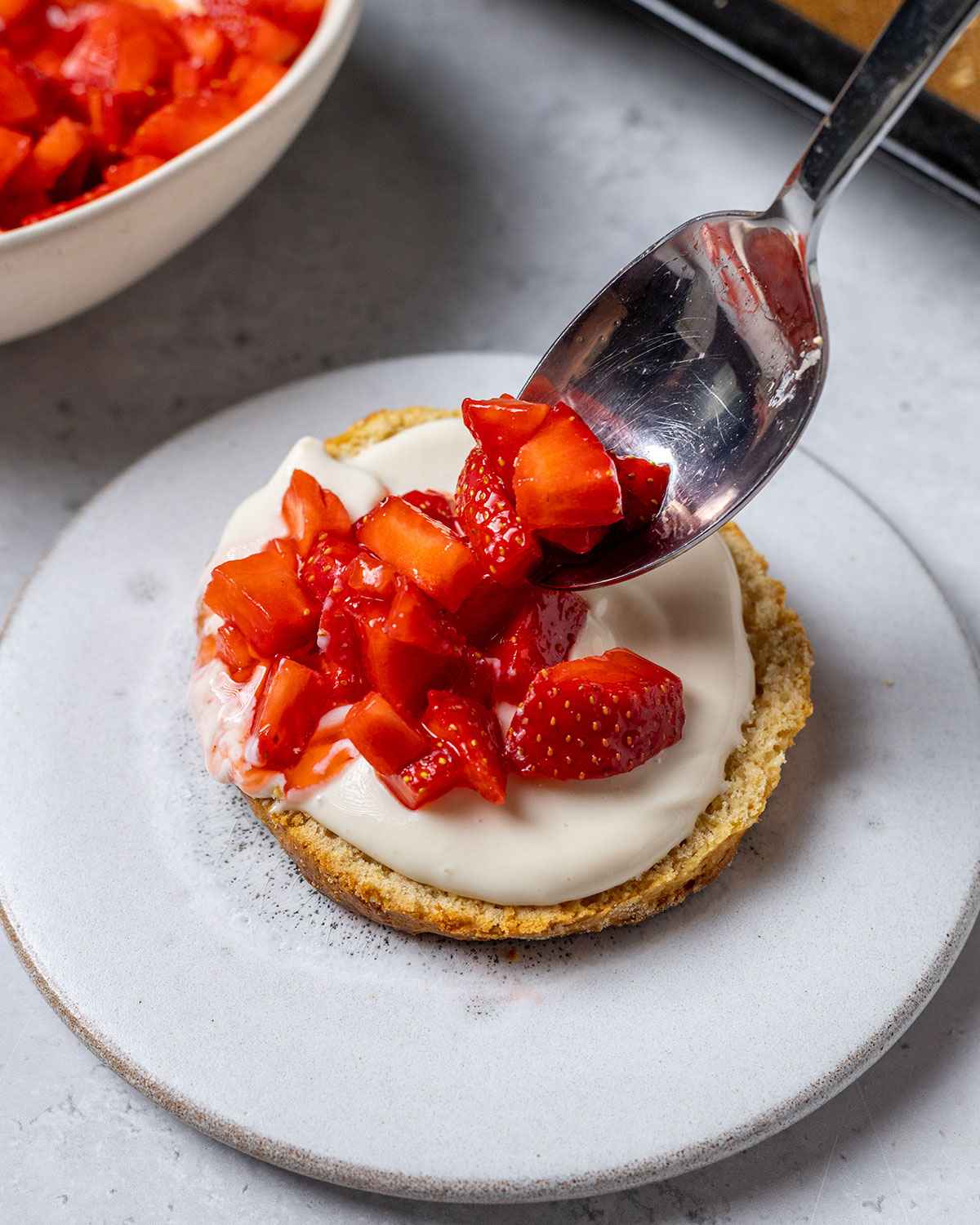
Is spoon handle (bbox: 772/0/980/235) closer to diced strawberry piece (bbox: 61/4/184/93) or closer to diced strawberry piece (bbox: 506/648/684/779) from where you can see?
diced strawberry piece (bbox: 506/648/684/779)

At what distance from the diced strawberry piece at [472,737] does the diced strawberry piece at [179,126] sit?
53.1 inches

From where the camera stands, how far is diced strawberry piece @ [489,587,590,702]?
2.02 metres

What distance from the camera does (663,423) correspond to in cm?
219

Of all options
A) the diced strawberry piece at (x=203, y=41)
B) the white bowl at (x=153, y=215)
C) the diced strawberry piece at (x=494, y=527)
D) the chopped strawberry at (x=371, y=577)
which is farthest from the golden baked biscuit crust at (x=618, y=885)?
the diced strawberry piece at (x=203, y=41)

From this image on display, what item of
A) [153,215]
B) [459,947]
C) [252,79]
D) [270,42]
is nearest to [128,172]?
[153,215]

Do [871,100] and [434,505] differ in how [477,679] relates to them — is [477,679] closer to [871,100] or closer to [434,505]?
[434,505]

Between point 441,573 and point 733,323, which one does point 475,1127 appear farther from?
point 733,323

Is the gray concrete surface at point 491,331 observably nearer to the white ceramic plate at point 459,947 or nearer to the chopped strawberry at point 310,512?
the white ceramic plate at point 459,947

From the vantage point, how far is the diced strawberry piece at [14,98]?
2.54 metres

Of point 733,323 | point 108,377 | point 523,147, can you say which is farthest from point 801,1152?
point 523,147

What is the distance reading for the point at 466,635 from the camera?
2.07 metres

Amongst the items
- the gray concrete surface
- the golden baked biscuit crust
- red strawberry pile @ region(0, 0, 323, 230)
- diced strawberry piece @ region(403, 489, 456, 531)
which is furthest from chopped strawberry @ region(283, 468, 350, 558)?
red strawberry pile @ region(0, 0, 323, 230)

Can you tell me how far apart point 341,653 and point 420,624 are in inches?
6.5

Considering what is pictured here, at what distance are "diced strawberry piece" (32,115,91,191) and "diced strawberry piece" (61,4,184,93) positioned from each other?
142 mm
